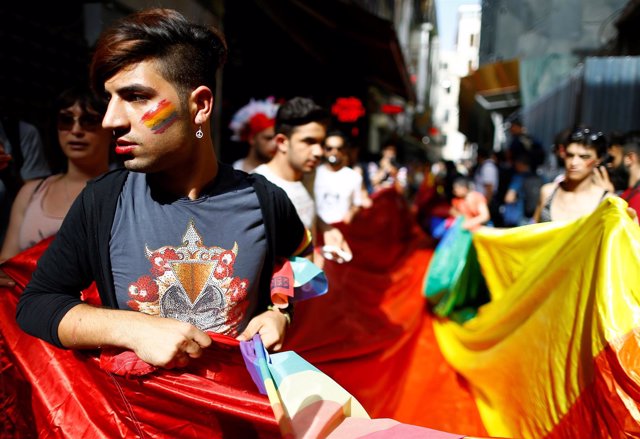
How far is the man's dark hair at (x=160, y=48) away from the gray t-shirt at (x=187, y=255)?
359 mm

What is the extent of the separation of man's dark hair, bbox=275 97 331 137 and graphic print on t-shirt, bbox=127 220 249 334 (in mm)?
2126

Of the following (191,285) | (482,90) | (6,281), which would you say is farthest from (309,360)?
(482,90)

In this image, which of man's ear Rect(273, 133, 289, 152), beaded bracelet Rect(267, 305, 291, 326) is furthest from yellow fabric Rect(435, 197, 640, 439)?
Result: man's ear Rect(273, 133, 289, 152)

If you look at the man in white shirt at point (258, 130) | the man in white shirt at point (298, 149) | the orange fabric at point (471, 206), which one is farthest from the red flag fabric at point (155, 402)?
the orange fabric at point (471, 206)

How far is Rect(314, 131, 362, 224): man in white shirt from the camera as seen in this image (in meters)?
6.12

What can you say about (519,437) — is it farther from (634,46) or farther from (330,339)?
(634,46)

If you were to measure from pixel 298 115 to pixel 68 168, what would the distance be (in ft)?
5.01

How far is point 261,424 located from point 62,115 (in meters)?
2.09

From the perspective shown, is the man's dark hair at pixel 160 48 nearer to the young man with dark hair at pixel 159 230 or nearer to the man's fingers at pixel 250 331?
the young man with dark hair at pixel 159 230

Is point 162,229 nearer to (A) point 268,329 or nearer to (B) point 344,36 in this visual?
(A) point 268,329

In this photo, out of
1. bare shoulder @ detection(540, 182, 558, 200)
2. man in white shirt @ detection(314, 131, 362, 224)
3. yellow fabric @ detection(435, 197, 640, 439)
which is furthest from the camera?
man in white shirt @ detection(314, 131, 362, 224)

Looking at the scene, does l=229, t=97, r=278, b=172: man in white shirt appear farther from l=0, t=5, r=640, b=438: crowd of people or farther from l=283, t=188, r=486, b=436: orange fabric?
l=0, t=5, r=640, b=438: crowd of people

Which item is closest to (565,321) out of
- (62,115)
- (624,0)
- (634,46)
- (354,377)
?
(354,377)

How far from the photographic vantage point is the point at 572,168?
4.41 m
